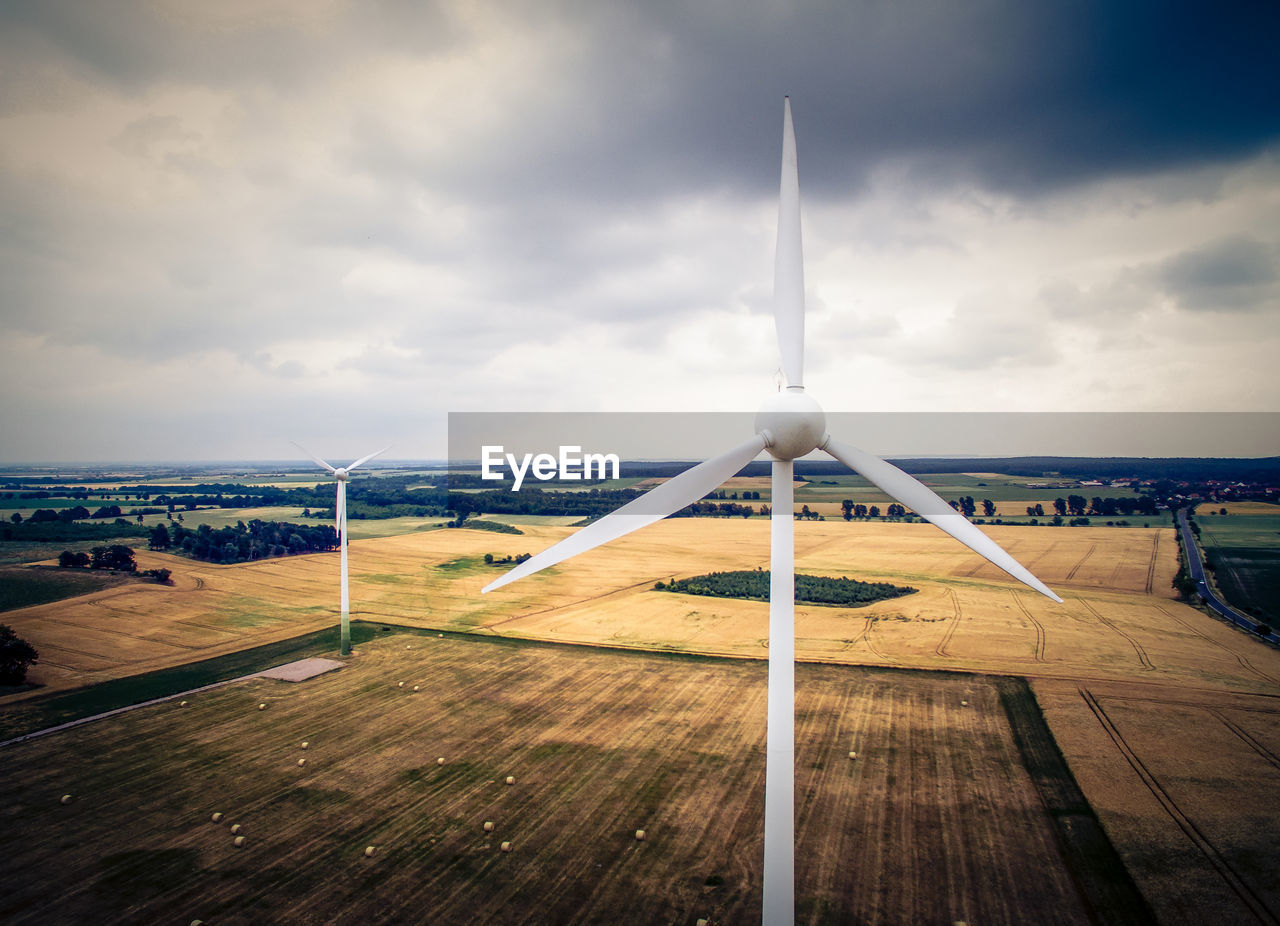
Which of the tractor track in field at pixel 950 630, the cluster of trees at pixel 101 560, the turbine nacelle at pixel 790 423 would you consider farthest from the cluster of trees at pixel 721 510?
the turbine nacelle at pixel 790 423

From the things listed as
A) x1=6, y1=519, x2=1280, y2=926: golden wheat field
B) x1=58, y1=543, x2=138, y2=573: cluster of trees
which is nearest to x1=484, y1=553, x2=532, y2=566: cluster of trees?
x1=6, y1=519, x2=1280, y2=926: golden wheat field

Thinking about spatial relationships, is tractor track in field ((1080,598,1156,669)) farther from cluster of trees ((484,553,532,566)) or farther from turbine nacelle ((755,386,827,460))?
cluster of trees ((484,553,532,566))

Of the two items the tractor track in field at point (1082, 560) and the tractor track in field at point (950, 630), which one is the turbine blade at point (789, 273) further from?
the tractor track in field at point (1082, 560)

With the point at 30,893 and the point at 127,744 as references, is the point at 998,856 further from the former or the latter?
the point at 127,744

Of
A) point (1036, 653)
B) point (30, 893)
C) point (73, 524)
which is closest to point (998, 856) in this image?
point (1036, 653)

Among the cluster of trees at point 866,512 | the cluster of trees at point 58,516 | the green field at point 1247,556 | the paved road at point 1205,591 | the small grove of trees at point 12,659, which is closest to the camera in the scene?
the small grove of trees at point 12,659

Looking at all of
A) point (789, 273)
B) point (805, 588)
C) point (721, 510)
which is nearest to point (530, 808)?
point (789, 273)
